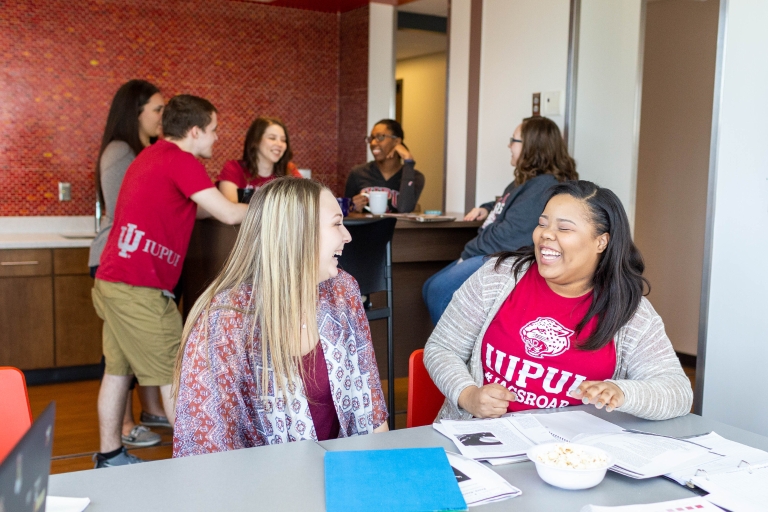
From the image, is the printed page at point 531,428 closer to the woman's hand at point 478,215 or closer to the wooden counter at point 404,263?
the wooden counter at point 404,263

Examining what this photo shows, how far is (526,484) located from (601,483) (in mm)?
128

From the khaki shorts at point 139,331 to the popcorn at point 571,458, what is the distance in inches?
74.3

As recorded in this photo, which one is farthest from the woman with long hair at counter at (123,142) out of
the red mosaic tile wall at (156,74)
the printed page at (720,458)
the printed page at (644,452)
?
the printed page at (720,458)

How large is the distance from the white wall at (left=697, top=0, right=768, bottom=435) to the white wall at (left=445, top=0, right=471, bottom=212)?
189cm

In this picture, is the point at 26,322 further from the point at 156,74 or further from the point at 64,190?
the point at 156,74

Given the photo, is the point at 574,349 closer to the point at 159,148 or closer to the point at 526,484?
the point at 526,484

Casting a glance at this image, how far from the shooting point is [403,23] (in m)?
5.33

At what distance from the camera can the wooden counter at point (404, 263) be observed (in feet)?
11.0

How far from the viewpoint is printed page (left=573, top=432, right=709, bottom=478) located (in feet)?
4.13

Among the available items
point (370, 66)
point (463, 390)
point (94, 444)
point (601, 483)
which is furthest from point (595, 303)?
point (370, 66)

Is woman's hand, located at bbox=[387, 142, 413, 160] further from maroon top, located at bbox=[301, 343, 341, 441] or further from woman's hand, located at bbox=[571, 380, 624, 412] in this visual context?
woman's hand, located at bbox=[571, 380, 624, 412]

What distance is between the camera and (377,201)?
3576 millimetres

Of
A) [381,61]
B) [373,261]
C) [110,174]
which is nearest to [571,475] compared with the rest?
[373,261]

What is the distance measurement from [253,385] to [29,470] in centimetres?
95
